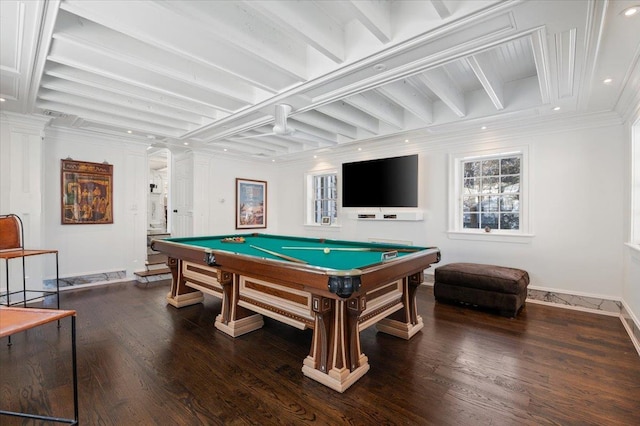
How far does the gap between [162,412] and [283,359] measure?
95 cm

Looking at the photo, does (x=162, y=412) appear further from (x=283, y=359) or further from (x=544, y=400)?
(x=544, y=400)

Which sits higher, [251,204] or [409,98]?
[409,98]

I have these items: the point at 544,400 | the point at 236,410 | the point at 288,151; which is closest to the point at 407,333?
the point at 544,400

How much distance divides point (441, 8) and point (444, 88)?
158cm

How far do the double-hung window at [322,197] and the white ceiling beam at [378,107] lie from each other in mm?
2199

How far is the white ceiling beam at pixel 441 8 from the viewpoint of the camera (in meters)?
1.82

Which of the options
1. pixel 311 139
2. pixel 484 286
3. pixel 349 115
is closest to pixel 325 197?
pixel 311 139

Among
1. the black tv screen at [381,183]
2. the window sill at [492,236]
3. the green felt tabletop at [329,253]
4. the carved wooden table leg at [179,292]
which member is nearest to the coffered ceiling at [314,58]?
the black tv screen at [381,183]

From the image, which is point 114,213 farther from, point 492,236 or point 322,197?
point 492,236

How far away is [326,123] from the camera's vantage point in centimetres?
455

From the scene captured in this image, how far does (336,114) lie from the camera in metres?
3.99

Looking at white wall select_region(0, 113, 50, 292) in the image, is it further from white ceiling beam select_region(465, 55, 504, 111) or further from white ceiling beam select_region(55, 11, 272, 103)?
white ceiling beam select_region(465, 55, 504, 111)

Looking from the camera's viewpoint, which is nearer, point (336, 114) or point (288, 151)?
point (336, 114)

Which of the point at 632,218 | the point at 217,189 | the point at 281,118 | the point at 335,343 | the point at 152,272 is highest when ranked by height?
the point at 281,118
